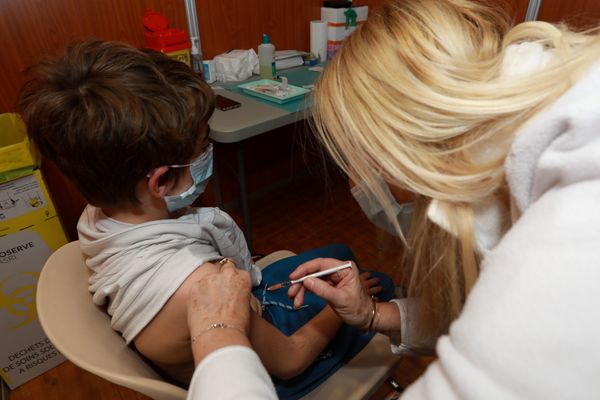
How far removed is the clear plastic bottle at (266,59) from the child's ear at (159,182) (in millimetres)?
1255

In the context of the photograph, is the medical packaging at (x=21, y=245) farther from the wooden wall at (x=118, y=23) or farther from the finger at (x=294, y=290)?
the finger at (x=294, y=290)

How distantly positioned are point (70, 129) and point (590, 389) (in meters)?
0.76

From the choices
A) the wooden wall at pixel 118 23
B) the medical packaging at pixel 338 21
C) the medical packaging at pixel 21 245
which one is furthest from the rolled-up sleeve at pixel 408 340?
the medical packaging at pixel 338 21

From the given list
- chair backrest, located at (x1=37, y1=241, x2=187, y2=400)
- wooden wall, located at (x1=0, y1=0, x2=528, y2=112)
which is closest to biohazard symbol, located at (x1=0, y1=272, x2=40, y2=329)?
wooden wall, located at (x1=0, y1=0, x2=528, y2=112)

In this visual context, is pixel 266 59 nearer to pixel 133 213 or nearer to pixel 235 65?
pixel 235 65

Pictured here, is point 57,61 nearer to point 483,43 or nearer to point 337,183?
point 483,43

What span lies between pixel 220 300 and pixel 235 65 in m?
1.48

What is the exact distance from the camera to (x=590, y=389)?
33 cm

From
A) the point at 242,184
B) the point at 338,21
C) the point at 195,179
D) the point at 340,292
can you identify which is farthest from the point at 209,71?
the point at 340,292

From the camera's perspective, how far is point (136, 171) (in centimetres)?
70

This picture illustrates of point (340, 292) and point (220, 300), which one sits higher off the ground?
point (220, 300)

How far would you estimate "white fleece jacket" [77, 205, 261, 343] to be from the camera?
651 millimetres

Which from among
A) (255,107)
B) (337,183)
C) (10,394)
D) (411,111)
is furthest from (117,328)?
(337,183)

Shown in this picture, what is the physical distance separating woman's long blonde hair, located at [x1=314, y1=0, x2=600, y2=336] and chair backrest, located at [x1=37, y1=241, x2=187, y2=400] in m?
0.46
